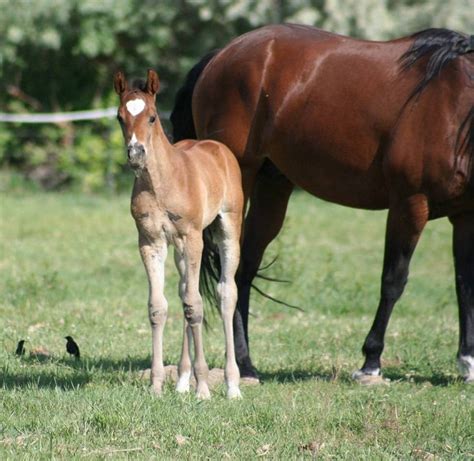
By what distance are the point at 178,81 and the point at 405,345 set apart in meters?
14.7

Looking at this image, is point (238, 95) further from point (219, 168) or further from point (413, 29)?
point (413, 29)

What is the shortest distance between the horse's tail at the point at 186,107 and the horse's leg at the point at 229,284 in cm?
172

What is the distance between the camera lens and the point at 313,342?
8641 mm

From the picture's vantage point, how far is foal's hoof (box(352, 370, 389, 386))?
7.02m

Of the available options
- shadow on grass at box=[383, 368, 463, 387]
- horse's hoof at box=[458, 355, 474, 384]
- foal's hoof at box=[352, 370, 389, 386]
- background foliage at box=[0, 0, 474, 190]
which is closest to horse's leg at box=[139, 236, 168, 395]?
foal's hoof at box=[352, 370, 389, 386]

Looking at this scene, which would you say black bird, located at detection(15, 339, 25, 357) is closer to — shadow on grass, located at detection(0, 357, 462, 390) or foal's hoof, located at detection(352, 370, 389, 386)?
shadow on grass, located at detection(0, 357, 462, 390)

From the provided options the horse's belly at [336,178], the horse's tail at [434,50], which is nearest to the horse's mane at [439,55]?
the horse's tail at [434,50]

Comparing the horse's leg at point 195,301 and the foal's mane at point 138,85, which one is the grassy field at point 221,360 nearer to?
the horse's leg at point 195,301

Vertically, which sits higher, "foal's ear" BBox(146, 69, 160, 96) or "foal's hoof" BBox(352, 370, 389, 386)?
"foal's ear" BBox(146, 69, 160, 96)

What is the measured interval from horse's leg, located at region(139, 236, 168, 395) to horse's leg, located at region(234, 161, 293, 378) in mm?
1590

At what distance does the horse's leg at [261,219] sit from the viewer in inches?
301

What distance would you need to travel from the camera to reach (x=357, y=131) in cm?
711

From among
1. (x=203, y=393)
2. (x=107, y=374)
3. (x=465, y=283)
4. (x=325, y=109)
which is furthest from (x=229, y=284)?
(x=465, y=283)

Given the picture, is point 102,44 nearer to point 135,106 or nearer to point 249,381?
point 249,381
